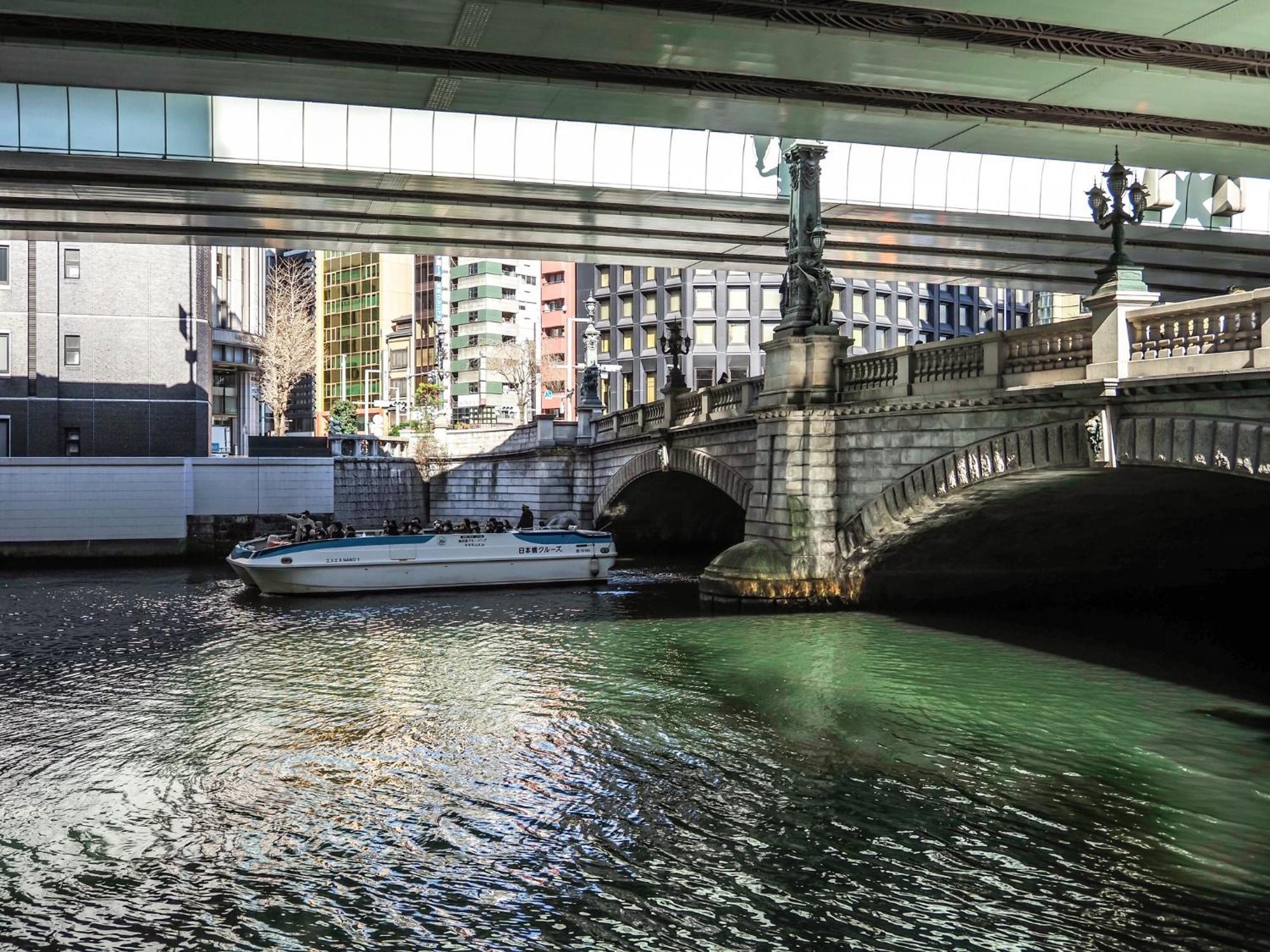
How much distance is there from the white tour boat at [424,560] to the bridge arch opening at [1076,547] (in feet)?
38.6

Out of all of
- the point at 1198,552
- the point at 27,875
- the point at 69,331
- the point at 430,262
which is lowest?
the point at 27,875

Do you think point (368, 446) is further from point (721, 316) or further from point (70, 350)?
point (721, 316)

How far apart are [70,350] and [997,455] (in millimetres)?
43138

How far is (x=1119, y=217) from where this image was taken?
1806cm

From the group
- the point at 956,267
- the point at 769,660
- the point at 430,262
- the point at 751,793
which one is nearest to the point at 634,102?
the point at 769,660

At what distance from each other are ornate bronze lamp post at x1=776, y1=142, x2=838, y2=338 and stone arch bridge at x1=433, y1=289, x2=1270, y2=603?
75cm

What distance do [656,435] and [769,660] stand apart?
18.6 meters

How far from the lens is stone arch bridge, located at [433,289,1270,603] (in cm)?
1716

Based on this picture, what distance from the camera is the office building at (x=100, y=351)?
160ft

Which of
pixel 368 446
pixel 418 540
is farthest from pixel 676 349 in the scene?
A: pixel 368 446

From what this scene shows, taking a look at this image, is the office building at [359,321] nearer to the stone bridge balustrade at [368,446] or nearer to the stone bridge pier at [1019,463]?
the stone bridge balustrade at [368,446]

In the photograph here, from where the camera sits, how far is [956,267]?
43.2 metres

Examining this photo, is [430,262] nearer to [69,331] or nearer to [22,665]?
[69,331]

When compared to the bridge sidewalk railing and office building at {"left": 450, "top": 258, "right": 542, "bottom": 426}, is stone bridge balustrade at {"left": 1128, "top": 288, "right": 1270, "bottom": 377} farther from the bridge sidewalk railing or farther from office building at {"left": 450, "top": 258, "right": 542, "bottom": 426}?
office building at {"left": 450, "top": 258, "right": 542, "bottom": 426}
